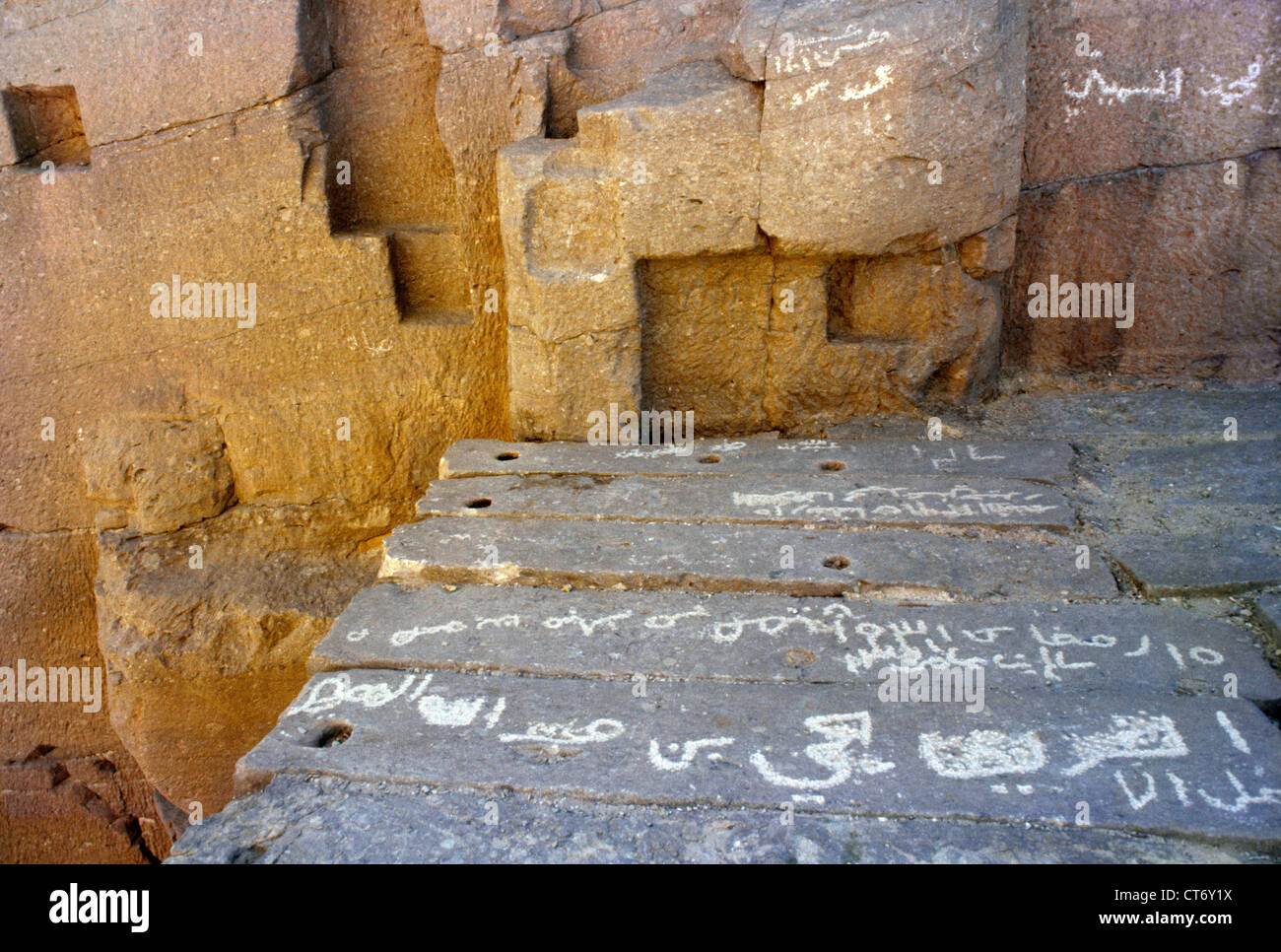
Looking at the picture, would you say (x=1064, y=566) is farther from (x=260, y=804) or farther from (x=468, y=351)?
(x=468, y=351)

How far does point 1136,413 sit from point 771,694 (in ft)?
6.55

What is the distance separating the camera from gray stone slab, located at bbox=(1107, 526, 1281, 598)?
7.63 feet

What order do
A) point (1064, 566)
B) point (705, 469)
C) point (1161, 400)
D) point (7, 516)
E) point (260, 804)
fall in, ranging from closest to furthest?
point (260, 804), point (1064, 566), point (705, 469), point (1161, 400), point (7, 516)

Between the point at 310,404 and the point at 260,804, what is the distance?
2.39 metres

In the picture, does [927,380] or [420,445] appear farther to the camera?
[420,445]

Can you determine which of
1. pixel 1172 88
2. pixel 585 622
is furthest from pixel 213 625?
pixel 1172 88

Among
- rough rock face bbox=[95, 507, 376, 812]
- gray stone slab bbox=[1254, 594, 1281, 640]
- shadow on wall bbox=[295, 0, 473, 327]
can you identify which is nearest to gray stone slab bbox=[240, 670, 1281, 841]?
gray stone slab bbox=[1254, 594, 1281, 640]

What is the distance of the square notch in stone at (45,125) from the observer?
12.3 ft

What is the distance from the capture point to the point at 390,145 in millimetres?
3850

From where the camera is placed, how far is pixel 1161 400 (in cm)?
348

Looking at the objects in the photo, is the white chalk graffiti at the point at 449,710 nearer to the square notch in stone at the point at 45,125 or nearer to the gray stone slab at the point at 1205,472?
the gray stone slab at the point at 1205,472

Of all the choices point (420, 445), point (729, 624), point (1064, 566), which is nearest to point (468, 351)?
point (420, 445)

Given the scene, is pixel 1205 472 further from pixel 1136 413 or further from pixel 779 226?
pixel 779 226

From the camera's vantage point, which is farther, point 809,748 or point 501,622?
point 501,622
